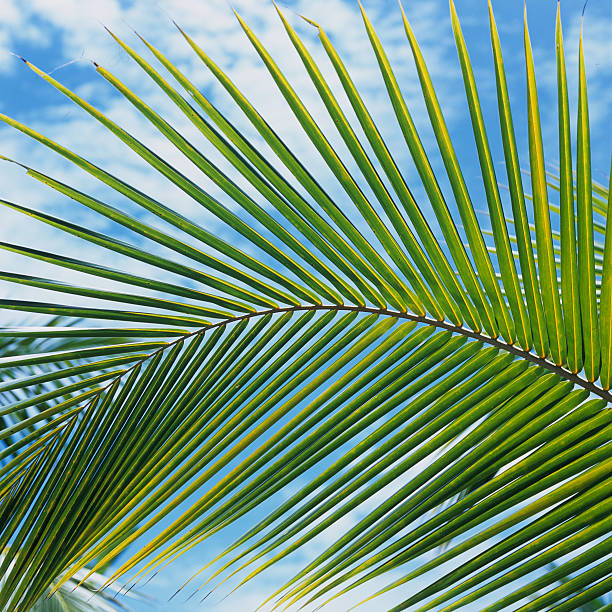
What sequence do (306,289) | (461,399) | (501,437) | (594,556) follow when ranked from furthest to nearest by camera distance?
1. (306,289)
2. (461,399)
3. (501,437)
4. (594,556)

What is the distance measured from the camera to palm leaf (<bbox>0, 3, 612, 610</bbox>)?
0.86 m

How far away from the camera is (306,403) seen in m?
1.05

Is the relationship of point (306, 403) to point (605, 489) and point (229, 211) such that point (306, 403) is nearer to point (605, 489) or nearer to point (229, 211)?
point (229, 211)

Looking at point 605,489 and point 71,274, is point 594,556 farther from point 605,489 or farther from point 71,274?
point 71,274

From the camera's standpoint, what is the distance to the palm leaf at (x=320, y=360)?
860 mm

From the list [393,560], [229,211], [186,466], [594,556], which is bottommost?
[594,556]

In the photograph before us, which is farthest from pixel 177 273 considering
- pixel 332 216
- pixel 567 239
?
pixel 567 239

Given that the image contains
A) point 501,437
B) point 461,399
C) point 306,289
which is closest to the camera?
point 501,437

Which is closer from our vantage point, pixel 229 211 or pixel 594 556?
pixel 594 556

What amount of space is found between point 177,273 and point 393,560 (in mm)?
560

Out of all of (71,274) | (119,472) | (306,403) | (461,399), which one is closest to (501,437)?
(461,399)

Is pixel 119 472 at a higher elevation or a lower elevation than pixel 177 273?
lower

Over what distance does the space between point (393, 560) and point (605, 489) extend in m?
0.30

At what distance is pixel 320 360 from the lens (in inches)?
40.8
